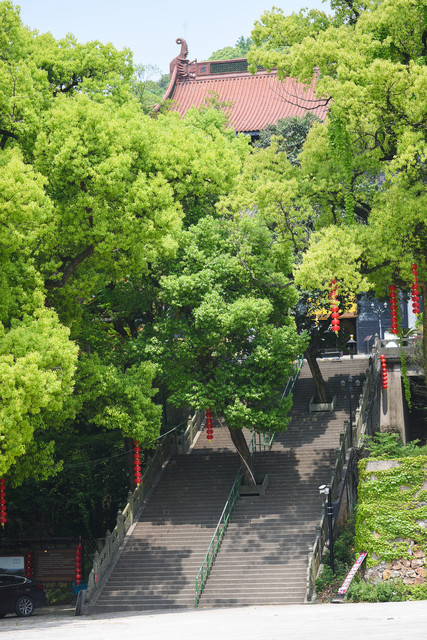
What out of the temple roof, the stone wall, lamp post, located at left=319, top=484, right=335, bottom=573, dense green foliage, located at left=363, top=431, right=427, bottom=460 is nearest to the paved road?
the stone wall

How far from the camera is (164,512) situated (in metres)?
30.2

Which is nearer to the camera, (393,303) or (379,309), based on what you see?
(393,303)

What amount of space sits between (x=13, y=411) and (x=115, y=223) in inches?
262

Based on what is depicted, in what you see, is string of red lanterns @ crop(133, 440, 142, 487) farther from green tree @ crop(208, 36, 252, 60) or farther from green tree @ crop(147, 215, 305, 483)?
green tree @ crop(208, 36, 252, 60)

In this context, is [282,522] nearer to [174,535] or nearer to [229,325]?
[174,535]

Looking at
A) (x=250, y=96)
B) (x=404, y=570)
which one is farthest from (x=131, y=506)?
(x=250, y=96)

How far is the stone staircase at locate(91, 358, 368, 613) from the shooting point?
1021 inches

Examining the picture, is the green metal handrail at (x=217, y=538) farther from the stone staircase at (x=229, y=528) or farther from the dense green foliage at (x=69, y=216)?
the dense green foliage at (x=69, y=216)

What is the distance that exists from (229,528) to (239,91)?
29995mm

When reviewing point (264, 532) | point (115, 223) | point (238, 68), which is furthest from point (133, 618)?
point (238, 68)

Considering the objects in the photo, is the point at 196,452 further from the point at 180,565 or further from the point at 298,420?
the point at 180,565

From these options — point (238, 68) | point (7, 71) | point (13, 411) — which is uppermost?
point (238, 68)

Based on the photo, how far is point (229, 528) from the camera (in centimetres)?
2872

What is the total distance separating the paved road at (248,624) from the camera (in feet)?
52.5
